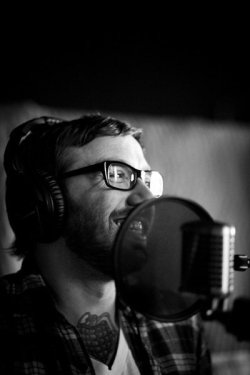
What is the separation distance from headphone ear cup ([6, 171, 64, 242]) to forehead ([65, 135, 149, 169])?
0.23 m

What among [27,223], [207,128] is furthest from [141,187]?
[207,128]

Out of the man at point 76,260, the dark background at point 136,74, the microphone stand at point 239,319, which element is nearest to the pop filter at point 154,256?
the man at point 76,260

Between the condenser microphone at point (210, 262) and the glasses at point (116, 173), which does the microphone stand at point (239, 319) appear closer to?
the glasses at point (116, 173)

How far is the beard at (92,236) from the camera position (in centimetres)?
126

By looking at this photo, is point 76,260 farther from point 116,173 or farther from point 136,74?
point 136,74

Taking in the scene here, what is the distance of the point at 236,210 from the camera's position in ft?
6.09

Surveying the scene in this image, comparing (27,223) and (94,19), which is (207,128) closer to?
(94,19)

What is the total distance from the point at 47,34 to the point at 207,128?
0.82m

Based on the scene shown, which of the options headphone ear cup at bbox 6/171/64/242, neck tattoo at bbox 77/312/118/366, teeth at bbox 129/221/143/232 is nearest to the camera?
teeth at bbox 129/221/143/232

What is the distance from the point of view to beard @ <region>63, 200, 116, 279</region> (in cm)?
126

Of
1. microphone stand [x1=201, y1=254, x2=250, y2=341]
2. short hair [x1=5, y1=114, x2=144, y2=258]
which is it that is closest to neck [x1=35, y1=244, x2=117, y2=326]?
short hair [x1=5, y1=114, x2=144, y2=258]

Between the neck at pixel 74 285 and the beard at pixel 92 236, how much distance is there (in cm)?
4

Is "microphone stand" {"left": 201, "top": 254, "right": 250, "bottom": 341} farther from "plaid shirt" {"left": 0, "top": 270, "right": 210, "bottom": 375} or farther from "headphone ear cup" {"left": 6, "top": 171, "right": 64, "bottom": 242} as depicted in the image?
"headphone ear cup" {"left": 6, "top": 171, "right": 64, "bottom": 242}

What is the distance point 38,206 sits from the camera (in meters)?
1.10
